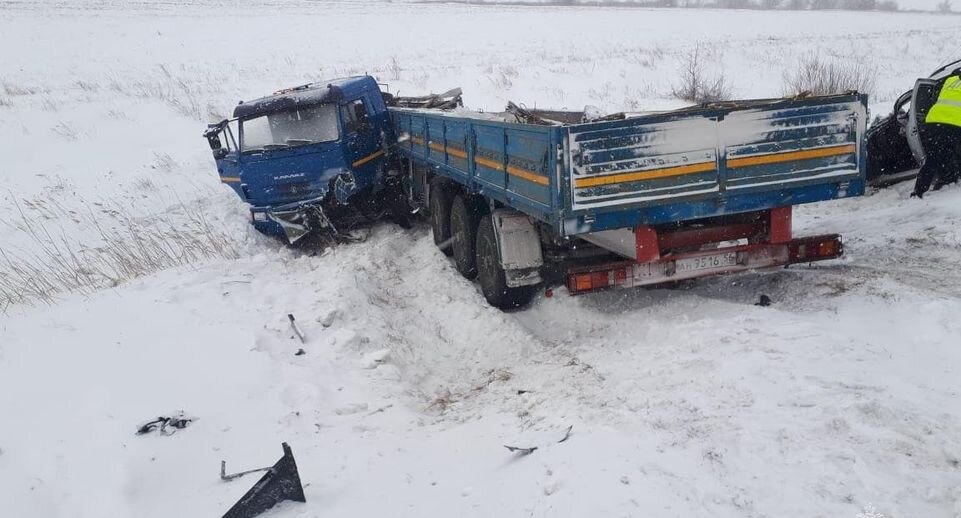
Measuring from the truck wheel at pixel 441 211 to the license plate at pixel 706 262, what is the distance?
127 inches

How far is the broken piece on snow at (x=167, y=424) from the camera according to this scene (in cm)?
394

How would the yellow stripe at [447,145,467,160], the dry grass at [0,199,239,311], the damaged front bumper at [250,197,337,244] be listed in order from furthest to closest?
the damaged front bumper at [250,197,337,244] → the dry grass at [0,199,239,311] → the yellow stripe at [447,145,467,160]

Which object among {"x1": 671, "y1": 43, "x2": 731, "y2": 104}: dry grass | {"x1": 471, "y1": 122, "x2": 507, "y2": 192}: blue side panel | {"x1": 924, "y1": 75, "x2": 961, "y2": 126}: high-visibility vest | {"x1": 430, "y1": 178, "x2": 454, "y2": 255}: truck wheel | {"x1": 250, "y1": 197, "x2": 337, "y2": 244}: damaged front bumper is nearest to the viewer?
{"x1": 471, "y1": 122, "x2": 507, "y2": 192}: blue side panel

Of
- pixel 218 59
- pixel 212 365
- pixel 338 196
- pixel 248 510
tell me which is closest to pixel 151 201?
pixel 338 196

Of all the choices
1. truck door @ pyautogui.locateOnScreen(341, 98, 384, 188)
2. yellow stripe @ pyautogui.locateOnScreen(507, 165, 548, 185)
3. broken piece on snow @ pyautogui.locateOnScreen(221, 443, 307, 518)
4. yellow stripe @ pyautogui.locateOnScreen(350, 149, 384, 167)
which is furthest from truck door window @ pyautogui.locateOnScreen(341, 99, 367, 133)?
broken piece on snow @ pyautogui.locateOnScreen(221, 443, 307, 518)

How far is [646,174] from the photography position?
4.80m

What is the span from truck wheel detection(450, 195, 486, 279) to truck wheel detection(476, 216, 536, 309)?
0.35m

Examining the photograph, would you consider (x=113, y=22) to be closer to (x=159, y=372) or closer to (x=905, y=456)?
(x=159, y=372)

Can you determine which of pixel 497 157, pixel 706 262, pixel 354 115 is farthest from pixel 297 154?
pixel 706 262

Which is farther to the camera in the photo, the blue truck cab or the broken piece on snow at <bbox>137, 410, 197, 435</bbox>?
the blue truck cab

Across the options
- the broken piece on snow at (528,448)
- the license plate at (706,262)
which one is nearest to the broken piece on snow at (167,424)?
the broken piece on snow at (528,448)

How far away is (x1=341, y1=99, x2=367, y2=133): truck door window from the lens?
356 inches

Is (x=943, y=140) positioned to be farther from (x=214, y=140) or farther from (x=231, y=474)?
(x=214, y=140)

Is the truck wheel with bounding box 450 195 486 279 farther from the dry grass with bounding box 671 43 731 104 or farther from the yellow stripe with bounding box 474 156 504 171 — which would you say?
the dry grass with bounding box 671 43 731 104
